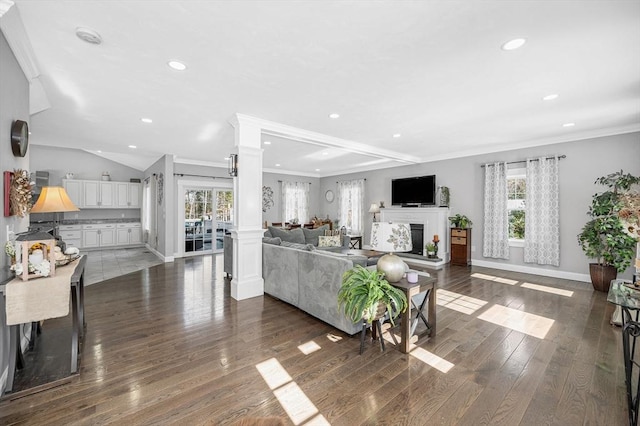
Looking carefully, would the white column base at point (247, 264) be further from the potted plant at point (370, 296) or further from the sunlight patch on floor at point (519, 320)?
the sunlight patch on floor at point (519, 320)

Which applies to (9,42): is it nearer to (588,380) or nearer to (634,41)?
(634,41)

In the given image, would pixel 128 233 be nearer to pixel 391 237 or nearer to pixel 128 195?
pixel 128 195

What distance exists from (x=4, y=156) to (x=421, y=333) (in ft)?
12.9

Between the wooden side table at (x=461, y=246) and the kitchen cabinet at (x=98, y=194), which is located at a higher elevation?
the kitchen cabinet at (x=98, y=194)

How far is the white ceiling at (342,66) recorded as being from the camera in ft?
6.33

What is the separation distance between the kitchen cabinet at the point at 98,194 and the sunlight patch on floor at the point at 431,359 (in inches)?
371

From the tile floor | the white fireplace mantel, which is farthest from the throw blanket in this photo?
the white fireplace mantel

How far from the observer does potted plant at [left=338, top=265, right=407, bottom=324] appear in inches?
94.2

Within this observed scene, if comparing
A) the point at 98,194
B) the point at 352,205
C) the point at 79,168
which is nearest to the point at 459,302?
the point at 352,205

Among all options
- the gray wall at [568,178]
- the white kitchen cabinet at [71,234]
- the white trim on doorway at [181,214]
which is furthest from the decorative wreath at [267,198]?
the gray wall at [568,178]

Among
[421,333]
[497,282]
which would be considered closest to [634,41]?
[421,333]

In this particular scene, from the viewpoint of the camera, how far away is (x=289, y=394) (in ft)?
6.50

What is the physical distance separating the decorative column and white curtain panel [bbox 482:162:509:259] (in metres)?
4.96

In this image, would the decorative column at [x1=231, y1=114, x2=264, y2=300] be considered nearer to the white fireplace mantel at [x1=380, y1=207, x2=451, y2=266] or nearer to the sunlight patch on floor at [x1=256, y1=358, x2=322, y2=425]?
the sunlight patch on floor at [x1=256, y1=358, x2=322, y2=425]
